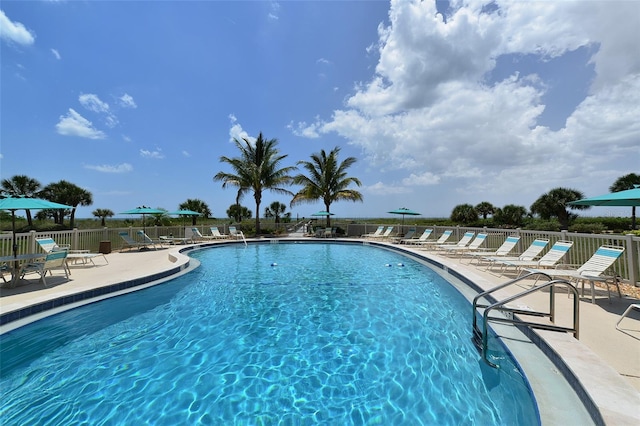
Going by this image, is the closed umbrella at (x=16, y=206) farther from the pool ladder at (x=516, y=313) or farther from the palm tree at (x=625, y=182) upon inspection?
the palm tree at (x=625, y=182)

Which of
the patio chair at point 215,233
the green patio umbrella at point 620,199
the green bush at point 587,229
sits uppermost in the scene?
the green patio umbrella at point 620,199

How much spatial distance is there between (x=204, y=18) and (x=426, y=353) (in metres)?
13.4

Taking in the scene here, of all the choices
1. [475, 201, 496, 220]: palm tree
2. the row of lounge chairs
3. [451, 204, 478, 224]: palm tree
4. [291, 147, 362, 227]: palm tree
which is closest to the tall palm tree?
[291, 147, 362, 227]: palm tree

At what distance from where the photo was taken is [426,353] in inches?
146

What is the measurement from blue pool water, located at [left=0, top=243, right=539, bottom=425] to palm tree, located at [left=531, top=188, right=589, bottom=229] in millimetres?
28115

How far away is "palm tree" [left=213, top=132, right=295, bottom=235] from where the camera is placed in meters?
19.6

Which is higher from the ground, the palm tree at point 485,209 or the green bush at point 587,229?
the palm tree at point 485,209

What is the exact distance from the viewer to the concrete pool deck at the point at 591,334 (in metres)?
2.03


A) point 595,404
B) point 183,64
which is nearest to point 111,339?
point 595,404

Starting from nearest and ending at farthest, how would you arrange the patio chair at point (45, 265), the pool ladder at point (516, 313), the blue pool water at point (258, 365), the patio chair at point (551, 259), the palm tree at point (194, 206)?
1. the blue pool water at point (258, 365)
2. the pool ladder at point (516, 313)
3. the patio chair at point (45, 265)
4. the patio chair at point (551, 259)
5. the palm tree at point (194, 206)

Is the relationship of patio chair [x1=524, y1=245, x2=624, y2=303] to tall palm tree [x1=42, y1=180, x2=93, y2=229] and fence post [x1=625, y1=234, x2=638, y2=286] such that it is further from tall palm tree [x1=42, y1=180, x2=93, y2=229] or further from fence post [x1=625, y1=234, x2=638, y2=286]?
tall palm tree [x1=42, y1=180, x2=93, y2=229]

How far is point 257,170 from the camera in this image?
19.4m

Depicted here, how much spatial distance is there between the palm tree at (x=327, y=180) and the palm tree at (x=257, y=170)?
1.36 m

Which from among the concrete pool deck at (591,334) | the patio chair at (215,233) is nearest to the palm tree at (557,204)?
the concrete pool deck at (591,334)
